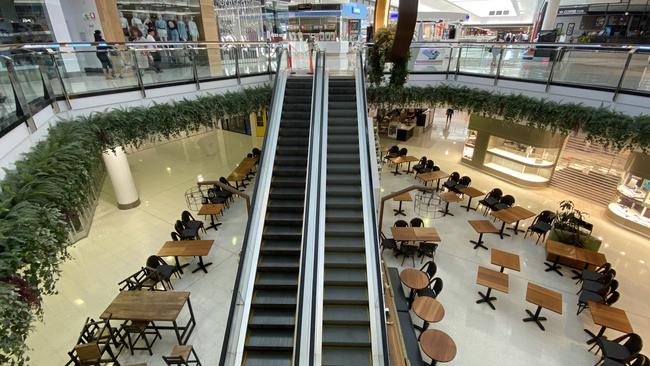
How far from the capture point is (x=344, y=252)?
20.7 feet

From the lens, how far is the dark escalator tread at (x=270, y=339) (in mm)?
5176

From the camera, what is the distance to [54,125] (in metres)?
6.13

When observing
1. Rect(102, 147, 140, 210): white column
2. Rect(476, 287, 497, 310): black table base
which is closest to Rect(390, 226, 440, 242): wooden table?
Rect(476, 287, 497, 310): black table base

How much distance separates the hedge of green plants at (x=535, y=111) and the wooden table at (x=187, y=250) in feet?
24.3

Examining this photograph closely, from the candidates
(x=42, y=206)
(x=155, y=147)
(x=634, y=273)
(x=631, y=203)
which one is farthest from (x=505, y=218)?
(x=155, y=147)

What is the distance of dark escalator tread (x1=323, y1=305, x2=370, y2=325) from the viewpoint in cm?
520

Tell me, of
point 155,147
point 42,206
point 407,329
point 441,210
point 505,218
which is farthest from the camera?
point 155,147

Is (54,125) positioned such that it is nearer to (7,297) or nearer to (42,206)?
(42,206)

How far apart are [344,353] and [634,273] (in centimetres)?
778

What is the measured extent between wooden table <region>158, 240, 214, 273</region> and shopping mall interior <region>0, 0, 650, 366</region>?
0.05m

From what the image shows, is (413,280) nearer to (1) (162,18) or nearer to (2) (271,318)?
(2) (271,318)

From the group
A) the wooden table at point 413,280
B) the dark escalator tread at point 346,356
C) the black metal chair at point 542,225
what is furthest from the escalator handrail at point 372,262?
the black metal chair at point 542,225

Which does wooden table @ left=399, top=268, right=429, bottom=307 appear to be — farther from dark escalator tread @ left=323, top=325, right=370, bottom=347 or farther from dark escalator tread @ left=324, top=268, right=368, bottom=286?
dark escalator tread @ left=323, top=325, right=370, bottom=347

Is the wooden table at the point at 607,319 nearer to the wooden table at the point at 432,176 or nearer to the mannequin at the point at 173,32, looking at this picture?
the wooden table at the point at 432,176
